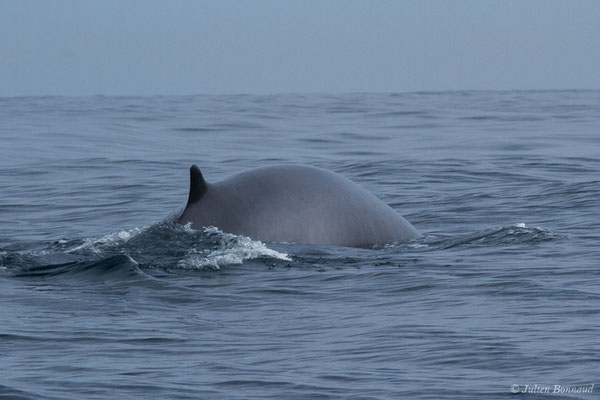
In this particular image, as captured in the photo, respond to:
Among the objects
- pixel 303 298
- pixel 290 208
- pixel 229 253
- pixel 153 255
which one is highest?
pixel 290 208

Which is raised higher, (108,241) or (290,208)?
(290,208)

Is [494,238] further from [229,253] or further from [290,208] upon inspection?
[229,253]

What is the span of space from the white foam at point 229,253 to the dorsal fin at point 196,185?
29 centimetres

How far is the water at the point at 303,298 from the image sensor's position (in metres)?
6.76

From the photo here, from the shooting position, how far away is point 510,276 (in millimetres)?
9742

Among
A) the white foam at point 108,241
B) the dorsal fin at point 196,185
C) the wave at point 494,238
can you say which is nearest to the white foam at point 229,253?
the dorsal fin at point 196,185

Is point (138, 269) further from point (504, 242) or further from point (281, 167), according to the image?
point (504, 242)

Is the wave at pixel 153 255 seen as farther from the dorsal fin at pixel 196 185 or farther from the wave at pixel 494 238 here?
the wave at pixel 494 238

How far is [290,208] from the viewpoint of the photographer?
10.1 metres

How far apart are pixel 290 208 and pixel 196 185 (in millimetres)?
869

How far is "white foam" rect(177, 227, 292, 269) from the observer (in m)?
9.88

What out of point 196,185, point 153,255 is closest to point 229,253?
point 196,185

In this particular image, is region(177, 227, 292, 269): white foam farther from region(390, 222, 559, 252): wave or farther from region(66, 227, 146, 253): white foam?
region(390, 222, 559, 252): wave

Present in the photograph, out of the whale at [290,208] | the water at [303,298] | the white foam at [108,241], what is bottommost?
the water at [303,298]
